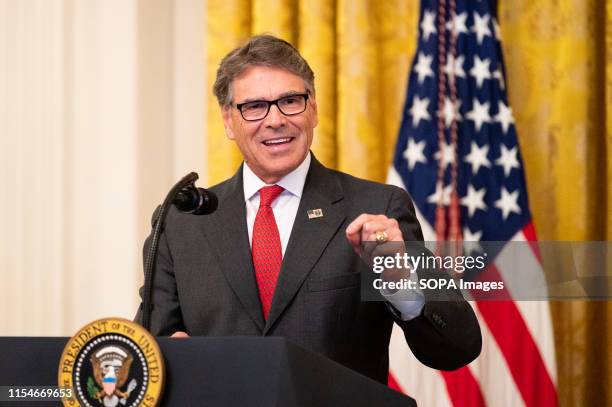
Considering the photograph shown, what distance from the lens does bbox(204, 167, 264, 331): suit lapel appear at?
2193mm

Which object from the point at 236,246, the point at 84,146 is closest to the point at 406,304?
the point at 236,246

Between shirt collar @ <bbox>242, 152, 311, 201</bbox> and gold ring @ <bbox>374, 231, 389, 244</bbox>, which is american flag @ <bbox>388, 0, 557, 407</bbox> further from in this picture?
gold ring @ <bbox>374, 231, 389, 244</bbox>

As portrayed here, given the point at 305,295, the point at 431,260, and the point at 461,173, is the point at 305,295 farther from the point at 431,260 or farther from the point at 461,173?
the point at 461,173

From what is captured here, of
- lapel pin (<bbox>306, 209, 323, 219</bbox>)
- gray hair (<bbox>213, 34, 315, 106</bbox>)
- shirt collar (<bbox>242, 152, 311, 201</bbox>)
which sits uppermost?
gray hair (<bbox>213, 34, 315, 106</bbox>)

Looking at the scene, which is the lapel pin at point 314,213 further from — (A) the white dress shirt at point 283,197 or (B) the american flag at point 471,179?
(B) the american flag at point 471,179

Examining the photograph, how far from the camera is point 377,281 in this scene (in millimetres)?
1916

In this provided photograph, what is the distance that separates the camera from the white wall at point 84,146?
12.4 ft

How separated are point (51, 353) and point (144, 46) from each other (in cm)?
262

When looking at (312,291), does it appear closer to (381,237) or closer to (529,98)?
(381,237)

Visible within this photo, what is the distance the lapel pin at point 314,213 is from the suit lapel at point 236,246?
0.18 metres

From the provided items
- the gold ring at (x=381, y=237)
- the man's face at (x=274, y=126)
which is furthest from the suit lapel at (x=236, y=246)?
the gold ring at (x=381, y=237)

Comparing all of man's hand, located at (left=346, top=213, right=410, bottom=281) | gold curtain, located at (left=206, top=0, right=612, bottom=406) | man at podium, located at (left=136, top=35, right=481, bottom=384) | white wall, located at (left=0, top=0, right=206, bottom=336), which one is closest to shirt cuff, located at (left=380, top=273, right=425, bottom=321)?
man at podium, located at (left=136, top=35, right=481, bottom=384)

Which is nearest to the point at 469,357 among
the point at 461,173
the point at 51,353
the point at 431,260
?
the point at 431,260

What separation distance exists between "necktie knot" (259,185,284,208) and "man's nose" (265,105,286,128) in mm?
173
